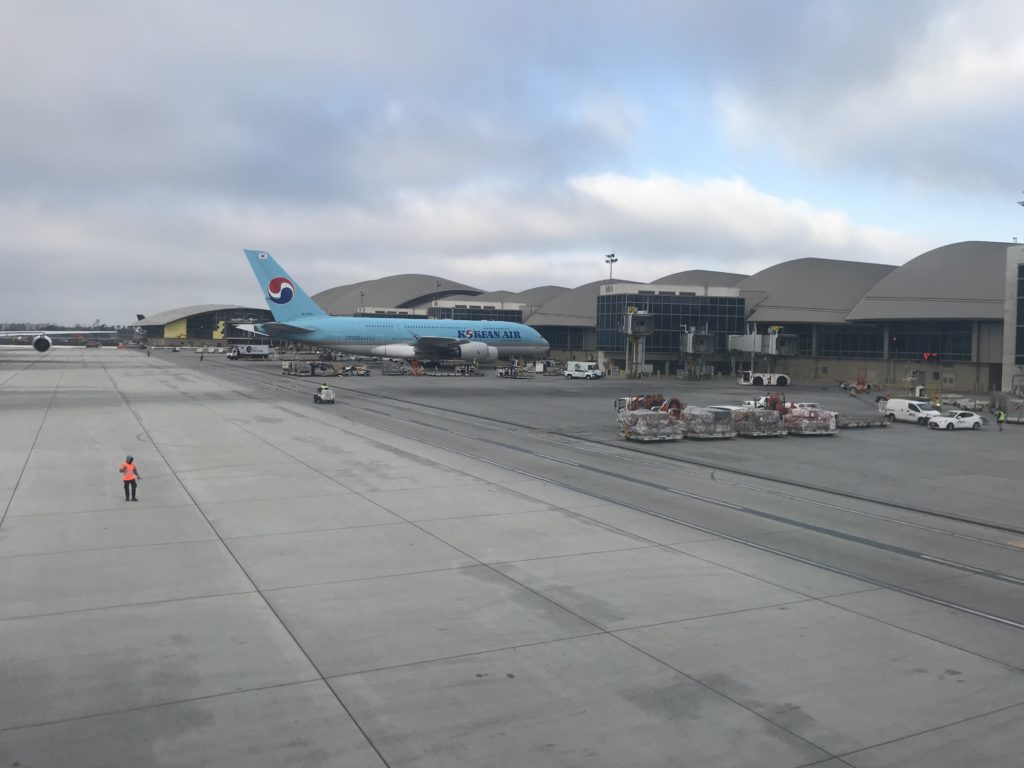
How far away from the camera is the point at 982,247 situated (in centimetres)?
7988

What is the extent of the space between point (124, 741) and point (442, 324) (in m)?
81.2

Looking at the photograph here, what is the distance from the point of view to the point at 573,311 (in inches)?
4973

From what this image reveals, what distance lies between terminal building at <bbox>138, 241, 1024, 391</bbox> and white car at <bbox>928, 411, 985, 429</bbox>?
73.9 feet

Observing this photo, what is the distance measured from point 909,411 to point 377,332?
5363 cm

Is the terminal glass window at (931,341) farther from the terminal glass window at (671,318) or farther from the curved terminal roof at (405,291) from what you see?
the curved terminal roof at (405,291)

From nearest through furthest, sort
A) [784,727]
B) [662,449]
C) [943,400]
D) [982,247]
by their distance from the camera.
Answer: [784,727], [662,449], [943,400], [982,247]

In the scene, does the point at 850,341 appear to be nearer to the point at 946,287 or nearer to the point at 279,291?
the point at 946,287

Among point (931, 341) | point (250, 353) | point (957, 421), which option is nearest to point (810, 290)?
point (931, 341)

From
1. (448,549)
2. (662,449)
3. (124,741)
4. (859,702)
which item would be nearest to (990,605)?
(859,702)

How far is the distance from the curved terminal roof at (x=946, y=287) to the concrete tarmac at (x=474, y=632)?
6269 centimetres

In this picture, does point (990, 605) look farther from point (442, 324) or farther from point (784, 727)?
point (442, 324)

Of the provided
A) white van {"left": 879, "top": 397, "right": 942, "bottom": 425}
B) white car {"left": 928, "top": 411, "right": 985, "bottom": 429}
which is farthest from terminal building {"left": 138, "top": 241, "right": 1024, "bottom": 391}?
white car {"left": 928, "top": 411, "right": 985, "bottom": 429}

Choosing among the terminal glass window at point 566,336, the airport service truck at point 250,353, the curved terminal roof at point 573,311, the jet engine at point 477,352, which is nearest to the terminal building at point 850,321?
the jet engine at point 477,352

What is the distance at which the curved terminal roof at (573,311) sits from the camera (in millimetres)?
123631
